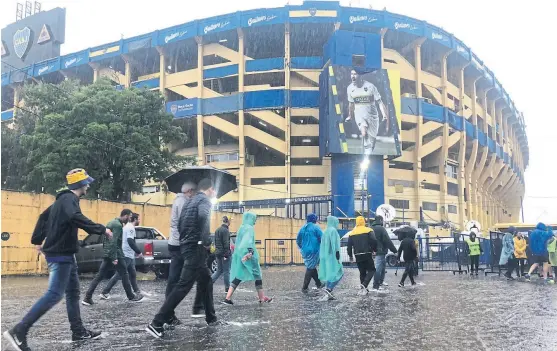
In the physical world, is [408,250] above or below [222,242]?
below

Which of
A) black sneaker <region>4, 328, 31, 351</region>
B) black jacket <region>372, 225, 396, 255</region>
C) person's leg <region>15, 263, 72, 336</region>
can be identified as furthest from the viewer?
black jacket <region>372, 225, 396, 255</region>

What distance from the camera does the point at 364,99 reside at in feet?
137

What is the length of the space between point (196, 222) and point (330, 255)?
14.1 ft

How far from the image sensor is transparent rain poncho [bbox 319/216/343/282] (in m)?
9.23

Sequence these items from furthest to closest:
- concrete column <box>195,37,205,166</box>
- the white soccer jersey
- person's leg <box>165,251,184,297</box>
Result: concrete column <box>195,37,205,166</box>, the white soccer jersey, person's leg <box>165,251,184,297</box>

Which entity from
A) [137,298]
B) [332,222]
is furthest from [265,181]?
[137,298]

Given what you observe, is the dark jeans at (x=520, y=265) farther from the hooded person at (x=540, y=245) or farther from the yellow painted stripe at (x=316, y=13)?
the yellow painted stripe at (x=316, y=13)

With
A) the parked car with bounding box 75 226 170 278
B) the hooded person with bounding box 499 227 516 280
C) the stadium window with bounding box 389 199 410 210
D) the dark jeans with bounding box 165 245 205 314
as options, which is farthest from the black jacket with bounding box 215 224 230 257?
the stadium window with bounding box 389 199 410 210

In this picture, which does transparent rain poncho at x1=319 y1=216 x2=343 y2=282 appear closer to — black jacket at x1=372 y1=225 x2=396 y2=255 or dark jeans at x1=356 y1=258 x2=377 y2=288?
dark jeans at x1=356 y1=258 x2=377 y2=288

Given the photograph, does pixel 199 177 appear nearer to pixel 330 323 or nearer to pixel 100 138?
pixel 330 323

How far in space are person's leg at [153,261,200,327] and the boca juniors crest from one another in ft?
203

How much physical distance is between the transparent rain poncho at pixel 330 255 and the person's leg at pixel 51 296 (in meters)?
5.29

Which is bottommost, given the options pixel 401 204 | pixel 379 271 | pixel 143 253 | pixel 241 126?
pixel 379 271

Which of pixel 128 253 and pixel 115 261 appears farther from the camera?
pixel 128 253
